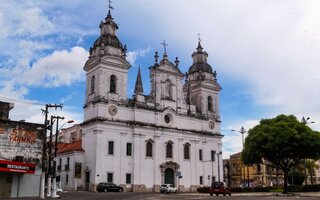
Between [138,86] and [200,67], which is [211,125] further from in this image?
[138,86]

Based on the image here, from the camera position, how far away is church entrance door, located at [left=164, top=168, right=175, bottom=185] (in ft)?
183

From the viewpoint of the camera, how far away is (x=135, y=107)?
55.0 metres

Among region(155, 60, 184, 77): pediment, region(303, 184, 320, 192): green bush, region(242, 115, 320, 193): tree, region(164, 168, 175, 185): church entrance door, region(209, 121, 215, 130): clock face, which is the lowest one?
region(303, 184, 320, 192): green bush

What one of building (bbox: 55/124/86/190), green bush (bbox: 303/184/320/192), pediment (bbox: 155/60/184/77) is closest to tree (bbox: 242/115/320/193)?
green bush (bbox: 303/184/320/192)

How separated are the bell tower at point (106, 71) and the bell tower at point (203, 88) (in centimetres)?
1307

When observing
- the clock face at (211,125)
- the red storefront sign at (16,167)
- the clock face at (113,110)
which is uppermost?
the clock face at (113,110)

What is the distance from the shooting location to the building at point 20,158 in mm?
31078

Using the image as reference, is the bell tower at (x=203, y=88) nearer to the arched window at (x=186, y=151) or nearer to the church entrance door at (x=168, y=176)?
the arched window at (x=186, y=151)

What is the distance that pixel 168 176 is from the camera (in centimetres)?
5634

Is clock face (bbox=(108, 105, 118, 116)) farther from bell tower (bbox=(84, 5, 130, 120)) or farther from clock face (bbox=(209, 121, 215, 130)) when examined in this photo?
clock face (bbox=(209, 121, 215, 130))

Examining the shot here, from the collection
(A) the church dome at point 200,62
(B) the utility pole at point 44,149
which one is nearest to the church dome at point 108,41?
(A) the church dome at point 200,62

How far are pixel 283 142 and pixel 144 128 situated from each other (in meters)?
20.2

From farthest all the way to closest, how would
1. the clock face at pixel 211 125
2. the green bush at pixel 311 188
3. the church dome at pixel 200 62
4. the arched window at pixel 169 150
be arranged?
the church dome at pixel 200 62 < the clock face at pixel 211 125 < the arched window at pixel 169 150 < the green bush at pixel 311 188

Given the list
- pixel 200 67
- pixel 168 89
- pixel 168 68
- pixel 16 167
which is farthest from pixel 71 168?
pixel 200 67
